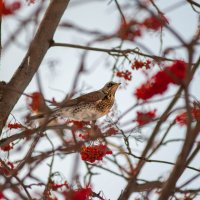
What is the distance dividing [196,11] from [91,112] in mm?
2793

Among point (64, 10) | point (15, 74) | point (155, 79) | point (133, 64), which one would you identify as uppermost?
point (64, 10)

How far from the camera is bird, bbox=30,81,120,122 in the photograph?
6.98 metres

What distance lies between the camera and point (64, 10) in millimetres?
5086

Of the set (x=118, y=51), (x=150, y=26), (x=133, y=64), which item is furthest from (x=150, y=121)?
(x=133, y=64)

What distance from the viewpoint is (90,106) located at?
25.0 feet

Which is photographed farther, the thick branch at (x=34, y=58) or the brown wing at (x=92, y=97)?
the brown wing at (x=92, y=97)

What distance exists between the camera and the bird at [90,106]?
6977mm

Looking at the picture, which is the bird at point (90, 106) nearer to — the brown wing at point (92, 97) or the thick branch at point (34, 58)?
the brown wing at point (92, 97)

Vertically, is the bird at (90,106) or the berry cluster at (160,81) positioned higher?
the bird at (90,106)

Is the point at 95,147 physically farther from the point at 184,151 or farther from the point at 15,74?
the point at 184,151

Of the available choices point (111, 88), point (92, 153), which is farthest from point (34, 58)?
point (111, 88)

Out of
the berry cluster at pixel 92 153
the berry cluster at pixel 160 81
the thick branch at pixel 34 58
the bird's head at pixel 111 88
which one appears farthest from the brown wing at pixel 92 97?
the berry cluster at pixel 160 81

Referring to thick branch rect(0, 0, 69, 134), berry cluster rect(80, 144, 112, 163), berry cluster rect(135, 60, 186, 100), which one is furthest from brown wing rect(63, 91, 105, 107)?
berry cluster rect(135, 60, 186, 100)

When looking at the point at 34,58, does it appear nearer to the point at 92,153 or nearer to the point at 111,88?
the point at 92,153
